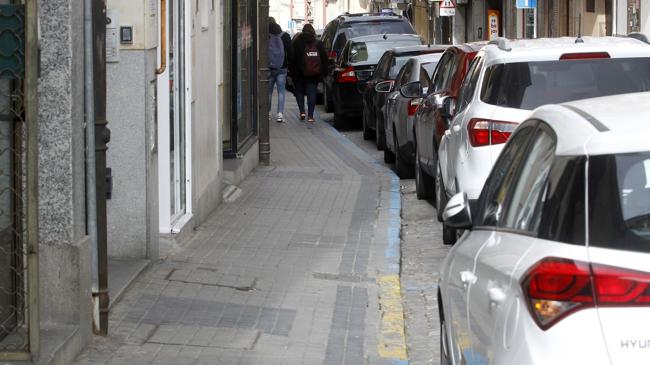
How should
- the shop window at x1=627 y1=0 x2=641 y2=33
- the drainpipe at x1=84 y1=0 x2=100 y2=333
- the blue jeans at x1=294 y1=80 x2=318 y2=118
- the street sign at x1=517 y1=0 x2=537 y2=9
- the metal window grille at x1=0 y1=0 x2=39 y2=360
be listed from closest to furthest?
the metal window grille at x1=0 y1=0 x2=39 y2=360 → the drainpipe at x1=84 y1=0 x2=100 y2=333 → the blue jeans at x1=294 y1=80 x2=318 y2=118 → the shop window at x1=627 y1=0 x2=641 y2=33 → the street sign at x1=517 y1=0 x2=537 y2=9

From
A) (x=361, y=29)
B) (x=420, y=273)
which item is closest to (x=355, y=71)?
(x=361, y=29)

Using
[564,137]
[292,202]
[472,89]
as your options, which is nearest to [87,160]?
[564,137]

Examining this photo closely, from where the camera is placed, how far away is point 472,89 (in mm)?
11188

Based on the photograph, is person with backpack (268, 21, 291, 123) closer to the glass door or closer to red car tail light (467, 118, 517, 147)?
the glass door

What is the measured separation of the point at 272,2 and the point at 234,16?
193 feet

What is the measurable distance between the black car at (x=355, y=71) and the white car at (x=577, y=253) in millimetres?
19632

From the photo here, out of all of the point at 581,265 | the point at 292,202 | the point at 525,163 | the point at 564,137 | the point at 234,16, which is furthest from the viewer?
the point at 234,16

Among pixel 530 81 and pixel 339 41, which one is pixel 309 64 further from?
pixel 530 81

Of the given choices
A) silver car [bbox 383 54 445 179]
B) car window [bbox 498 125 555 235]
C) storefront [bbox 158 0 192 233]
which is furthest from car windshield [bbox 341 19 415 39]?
car window [bbox 498 125 555 235]

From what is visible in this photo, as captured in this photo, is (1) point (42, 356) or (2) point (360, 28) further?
(2) point (360, 28)

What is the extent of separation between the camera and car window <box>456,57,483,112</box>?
11078 millimetres

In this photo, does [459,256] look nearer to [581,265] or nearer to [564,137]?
[564,137]

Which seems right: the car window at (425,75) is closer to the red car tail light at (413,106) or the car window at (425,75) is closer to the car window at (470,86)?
the red car tail light at (413,106)

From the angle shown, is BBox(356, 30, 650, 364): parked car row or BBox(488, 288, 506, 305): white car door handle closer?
BBox(356, 30, 650, 364): parked car row
